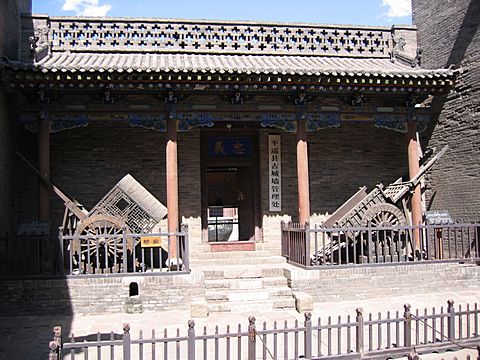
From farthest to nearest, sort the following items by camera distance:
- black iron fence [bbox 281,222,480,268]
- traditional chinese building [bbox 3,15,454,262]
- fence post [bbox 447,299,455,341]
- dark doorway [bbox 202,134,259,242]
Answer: dark doorway [bbox 202,134,259,242] → traditional chinese building [bbox 3,15,454,262] → black iron fence [bbox 281,222,480,268] → fence post [bbox 447,299,455,341]

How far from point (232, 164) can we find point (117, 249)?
409 cm

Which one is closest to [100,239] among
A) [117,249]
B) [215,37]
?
[117,249]

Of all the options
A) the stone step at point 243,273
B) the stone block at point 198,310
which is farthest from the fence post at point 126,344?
the stone step at point 243,273

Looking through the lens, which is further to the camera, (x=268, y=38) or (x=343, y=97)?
(x=268, y=38)

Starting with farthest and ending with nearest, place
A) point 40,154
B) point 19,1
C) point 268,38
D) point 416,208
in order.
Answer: point 268,38 < point 19,1 < point 416,208 < point 40,154

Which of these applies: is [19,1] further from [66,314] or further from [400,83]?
[400,83]

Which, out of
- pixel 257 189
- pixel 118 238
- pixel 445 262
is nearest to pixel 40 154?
pixel 118 238

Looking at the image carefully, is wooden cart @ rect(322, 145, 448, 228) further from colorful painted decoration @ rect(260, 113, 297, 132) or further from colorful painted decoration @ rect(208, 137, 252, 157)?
colorful painted decoration @ rect(208, 137, 252, 157)

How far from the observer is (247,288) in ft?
31.6

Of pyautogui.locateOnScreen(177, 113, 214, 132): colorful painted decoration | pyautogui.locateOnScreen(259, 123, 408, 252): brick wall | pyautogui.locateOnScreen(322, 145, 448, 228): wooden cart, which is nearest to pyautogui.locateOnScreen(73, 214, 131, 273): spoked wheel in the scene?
pyautogui.locateOnScreen(177, 113, 214, 132): colorful painted decoration

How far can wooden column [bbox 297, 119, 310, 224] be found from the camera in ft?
36.4

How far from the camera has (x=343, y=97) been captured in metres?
11.7

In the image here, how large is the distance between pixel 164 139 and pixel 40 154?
3.09 metres

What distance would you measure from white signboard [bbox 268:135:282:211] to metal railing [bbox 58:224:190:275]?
318cm
